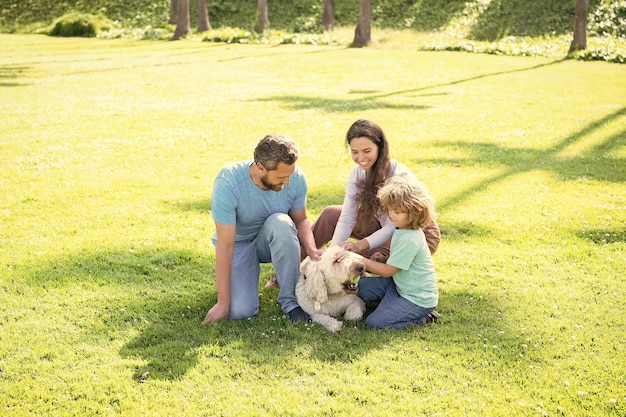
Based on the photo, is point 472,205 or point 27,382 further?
point 472,205

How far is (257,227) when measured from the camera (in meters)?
5.54

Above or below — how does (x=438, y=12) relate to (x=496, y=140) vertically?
above

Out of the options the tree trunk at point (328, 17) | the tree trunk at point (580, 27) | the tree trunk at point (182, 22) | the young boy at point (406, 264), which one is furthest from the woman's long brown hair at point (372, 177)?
the tree trunk at point (328, 17)

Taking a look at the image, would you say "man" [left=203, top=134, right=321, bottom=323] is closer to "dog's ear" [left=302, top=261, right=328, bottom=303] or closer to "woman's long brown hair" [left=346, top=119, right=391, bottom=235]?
"dog's ear" [left=302, top=261, right=328, bottom=303]

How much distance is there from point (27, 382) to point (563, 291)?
446 centimetres

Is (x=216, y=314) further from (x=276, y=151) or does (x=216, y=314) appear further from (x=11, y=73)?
(x=11, y=73)

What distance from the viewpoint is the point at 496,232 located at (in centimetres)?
732

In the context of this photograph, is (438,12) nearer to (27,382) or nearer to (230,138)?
(230,138)

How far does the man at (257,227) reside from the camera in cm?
499

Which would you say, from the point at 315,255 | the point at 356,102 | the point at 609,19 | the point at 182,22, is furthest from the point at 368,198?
the point at 182,22

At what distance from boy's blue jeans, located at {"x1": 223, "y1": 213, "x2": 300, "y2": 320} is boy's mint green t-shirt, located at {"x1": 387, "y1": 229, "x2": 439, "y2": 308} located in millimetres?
824

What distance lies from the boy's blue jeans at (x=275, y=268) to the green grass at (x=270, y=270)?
0.15m

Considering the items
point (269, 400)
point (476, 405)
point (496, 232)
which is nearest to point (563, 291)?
point (496, 232)

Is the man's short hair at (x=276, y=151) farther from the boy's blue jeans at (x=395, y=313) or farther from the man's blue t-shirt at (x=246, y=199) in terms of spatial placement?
the boy's blue jeans at (x=395, y=313)
